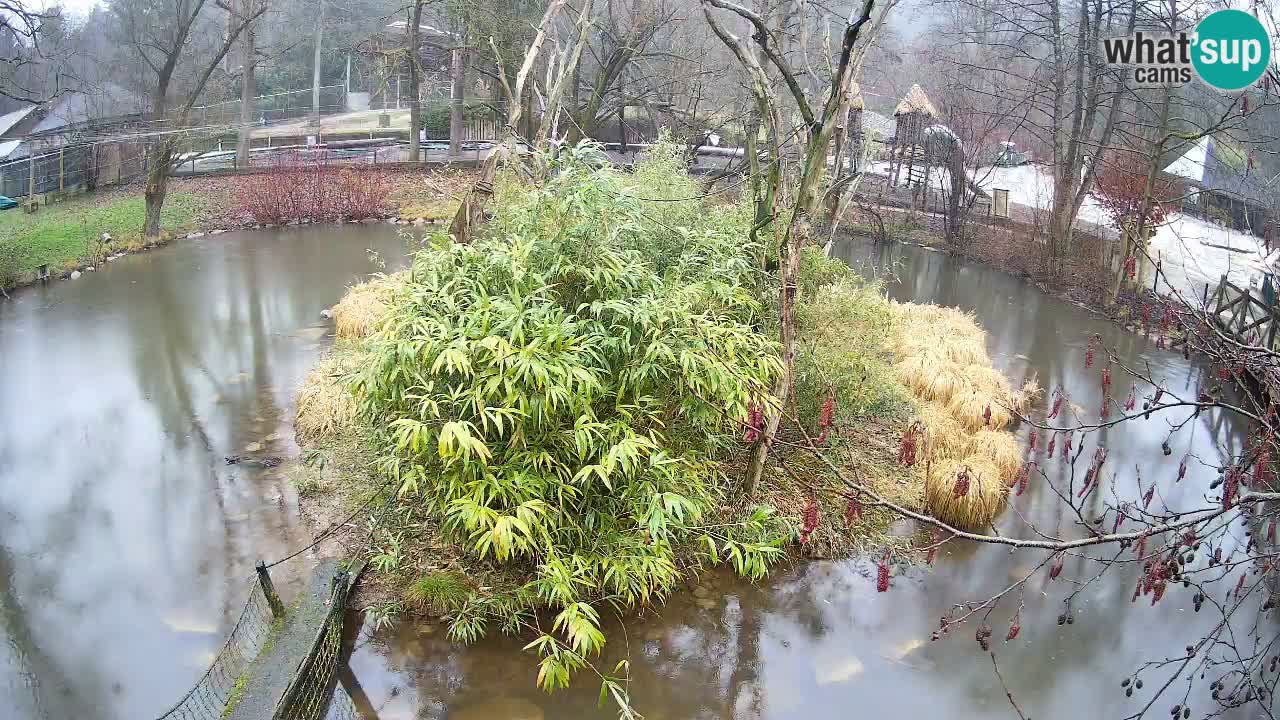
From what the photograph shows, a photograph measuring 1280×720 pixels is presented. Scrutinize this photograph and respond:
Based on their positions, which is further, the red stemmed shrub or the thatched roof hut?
the thatched roof hut

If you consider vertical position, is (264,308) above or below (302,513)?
above

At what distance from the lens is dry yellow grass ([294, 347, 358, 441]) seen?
7.46m

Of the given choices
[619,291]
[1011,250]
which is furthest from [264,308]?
[1011,250]

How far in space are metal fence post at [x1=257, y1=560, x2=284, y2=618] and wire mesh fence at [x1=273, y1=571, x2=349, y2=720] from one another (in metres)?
0.26

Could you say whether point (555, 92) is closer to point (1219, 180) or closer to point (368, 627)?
point (368, 627)

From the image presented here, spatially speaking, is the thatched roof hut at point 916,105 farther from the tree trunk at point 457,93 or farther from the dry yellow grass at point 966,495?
the dry yellow grass at point 966,495

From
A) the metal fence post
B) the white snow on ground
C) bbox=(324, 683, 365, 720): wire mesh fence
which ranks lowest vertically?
bbox=(324, 683, 365, 720): wire mesh fence

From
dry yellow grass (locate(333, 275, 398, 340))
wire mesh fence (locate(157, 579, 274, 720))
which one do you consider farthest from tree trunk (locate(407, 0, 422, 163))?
wire mesh fence (locate(157, 579, 274, 720))

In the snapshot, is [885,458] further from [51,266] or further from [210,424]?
[51,266]

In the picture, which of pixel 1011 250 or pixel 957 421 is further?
pixel 1011 250

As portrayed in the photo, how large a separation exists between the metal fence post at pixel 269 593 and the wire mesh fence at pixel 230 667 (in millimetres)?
46

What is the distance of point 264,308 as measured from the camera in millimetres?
11109

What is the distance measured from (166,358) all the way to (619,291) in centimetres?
630

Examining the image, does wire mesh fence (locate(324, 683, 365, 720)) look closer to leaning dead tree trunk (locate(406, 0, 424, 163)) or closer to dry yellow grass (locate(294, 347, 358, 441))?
dry yellow grass (locate(294, 347, 358, 441))
